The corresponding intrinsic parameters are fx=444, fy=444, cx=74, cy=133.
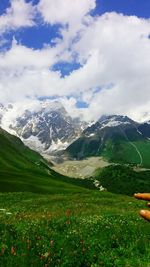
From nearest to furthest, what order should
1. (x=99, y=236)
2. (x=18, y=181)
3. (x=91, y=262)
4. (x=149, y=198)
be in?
(x=149, y=198) < (x=91, y=262) < (x=99, y=236) < (x=18, y=181)

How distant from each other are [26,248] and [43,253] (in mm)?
750

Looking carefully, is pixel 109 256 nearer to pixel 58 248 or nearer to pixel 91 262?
pixel 91 262

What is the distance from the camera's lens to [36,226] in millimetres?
20953

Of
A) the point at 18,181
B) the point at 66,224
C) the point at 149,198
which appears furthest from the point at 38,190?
the point at 149,198

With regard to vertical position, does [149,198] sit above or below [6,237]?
above

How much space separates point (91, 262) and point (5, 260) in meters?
3.68

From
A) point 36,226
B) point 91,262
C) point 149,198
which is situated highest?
point 149,198

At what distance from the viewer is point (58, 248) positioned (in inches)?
748

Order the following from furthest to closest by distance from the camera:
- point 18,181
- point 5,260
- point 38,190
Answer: point 18,181
point 38,190
point 5,260

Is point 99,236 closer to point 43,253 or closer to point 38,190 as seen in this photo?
point 43,253

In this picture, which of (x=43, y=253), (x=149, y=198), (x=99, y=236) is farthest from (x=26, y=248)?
(x=149, y=198)

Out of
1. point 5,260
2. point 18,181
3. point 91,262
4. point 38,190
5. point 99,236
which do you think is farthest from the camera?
point 18,181

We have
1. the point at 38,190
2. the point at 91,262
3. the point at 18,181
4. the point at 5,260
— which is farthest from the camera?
the point at 18,181

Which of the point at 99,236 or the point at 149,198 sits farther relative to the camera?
the point at 99,236
